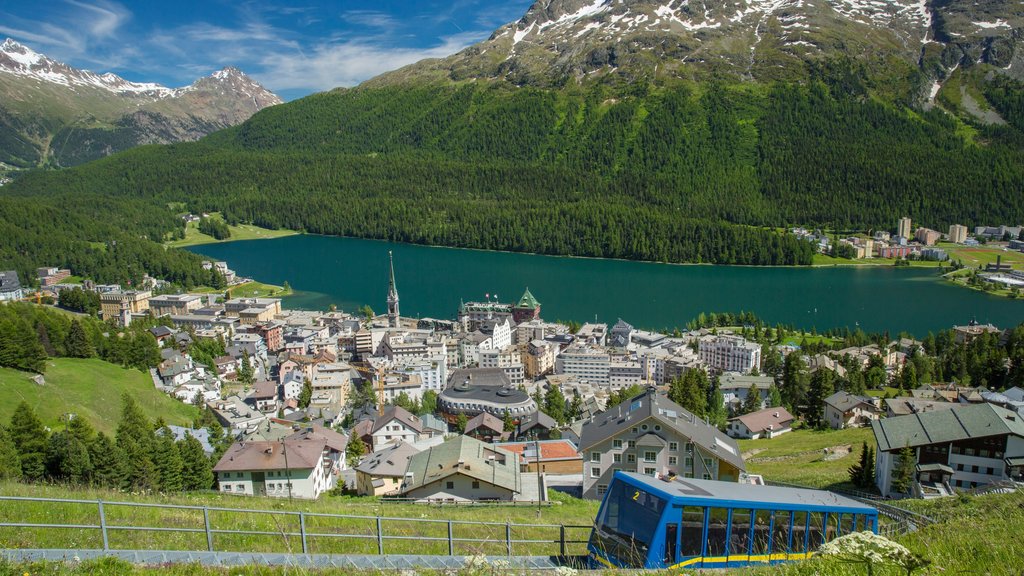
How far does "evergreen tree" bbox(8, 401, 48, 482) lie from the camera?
18234 millimetres

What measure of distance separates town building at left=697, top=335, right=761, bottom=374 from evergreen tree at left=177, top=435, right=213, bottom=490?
39.0m

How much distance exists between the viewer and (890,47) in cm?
16875

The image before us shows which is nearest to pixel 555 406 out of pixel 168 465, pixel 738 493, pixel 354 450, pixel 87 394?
pixel 354 450

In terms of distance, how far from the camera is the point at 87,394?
93.7 feet

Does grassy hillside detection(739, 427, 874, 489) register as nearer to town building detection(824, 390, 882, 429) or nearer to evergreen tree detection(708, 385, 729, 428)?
town building detection(824, 390, 882, 429)

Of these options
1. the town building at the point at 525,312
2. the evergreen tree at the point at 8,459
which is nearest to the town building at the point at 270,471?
the evergreen tree at the point at 8,459

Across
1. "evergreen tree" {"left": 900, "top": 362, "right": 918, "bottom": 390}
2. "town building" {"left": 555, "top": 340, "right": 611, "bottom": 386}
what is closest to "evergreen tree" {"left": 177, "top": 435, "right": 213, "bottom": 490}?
"town building" {"left": 555, "top": 340, "right": 611, "bottom": 386}

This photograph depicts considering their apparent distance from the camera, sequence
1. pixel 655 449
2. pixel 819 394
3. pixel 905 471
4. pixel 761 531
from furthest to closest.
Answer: pixel 819 394
pixel 655 449
pixel 905 471
pixel 761 531

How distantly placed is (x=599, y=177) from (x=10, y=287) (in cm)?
11344

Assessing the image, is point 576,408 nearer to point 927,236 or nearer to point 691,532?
point 691,532

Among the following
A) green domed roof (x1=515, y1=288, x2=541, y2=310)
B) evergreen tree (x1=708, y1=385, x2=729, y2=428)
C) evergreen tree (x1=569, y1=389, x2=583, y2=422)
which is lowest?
evergreen tree (x1=569, y1=389, x2=583, y2=422)

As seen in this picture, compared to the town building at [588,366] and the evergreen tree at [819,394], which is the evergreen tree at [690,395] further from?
the town building at [588,366]

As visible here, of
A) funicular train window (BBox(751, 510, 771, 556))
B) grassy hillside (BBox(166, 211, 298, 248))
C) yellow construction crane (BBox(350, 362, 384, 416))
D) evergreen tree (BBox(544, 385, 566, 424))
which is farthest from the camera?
grassy hillside (BBox(166, 211, 298, 248))

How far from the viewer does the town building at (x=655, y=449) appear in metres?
17.3
